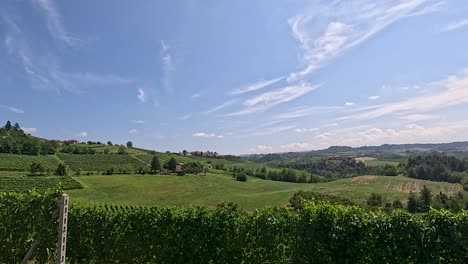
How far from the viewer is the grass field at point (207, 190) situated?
246 ft

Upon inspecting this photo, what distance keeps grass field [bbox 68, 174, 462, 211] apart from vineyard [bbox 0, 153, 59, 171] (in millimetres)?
16474

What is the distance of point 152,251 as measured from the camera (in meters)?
7.88

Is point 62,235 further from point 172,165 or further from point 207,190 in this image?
point 172,165

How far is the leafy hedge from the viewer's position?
5996mm

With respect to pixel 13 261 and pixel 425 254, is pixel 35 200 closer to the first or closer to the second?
pixel 13 261

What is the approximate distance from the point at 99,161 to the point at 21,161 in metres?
22.5

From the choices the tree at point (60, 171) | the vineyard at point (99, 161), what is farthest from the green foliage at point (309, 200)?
the vineyard at point (99, 161)

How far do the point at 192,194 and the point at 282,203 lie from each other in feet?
75.4

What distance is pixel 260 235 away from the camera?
7020 millimetres

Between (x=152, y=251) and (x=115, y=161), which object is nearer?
(x=152, y=251)

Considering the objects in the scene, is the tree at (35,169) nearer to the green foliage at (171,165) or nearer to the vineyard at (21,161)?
the vineyard at (21,161)

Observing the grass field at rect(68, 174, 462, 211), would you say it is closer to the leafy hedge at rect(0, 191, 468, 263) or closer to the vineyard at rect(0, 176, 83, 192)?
the vineyard at rect(0, 176, 83, 192)

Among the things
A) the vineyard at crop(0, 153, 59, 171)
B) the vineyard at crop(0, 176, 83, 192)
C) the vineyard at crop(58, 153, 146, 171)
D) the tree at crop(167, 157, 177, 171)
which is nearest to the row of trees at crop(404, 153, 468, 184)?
the tree at crop(167, 157, 177, 171)

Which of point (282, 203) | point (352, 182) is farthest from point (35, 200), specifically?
point (352, 182)
